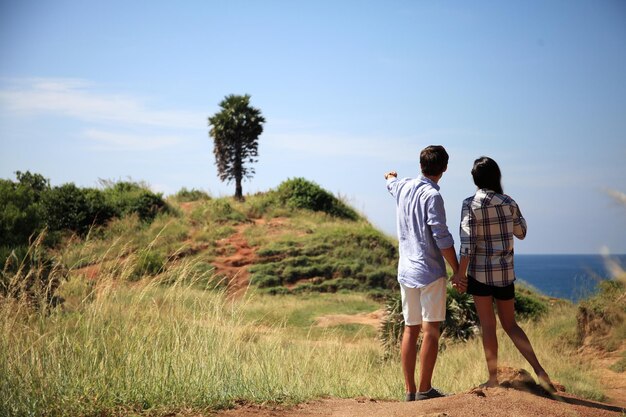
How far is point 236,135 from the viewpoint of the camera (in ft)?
122

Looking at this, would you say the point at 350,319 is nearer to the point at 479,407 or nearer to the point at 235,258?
the point at 235,258

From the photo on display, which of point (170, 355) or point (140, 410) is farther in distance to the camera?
point (170, 355)

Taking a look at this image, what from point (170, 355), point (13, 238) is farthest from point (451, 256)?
point (13, 238)

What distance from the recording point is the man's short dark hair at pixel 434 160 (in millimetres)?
5793

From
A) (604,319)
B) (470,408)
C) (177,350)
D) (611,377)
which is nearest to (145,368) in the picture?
(177,350)

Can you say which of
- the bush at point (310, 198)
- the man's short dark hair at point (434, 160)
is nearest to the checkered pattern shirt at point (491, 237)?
the man's short dark hair at point (434, 160)

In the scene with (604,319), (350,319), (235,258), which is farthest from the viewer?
(235,258)

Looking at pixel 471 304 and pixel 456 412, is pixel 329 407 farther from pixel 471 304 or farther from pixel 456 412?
pixel 471 304

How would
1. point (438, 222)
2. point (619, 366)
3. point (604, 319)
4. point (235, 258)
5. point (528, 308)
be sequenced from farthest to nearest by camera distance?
point (235, 258), point (528, 308), point (604, 319), point (619, 366), point (438, 222)

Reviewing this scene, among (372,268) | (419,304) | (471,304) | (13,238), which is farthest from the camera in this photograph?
(372,268)

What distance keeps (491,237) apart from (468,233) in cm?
19

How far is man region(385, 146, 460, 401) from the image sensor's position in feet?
18.2

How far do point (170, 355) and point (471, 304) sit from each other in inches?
338

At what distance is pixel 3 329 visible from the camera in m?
6.02
